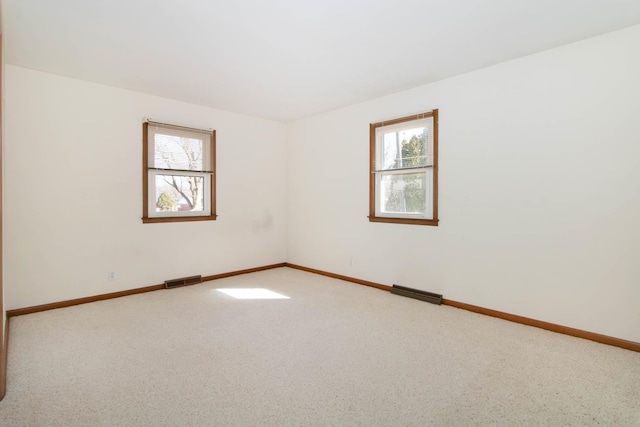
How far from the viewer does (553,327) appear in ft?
9.56

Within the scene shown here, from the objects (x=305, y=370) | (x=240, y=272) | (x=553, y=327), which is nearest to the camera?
(x=305, y=370)

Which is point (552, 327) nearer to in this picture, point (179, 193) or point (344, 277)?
point (344, 277)

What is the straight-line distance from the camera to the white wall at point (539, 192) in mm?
2605

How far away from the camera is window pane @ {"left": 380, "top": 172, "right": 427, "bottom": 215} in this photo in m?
3.91

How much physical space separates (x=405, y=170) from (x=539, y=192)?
145 cm

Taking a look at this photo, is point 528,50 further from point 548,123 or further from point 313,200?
point 313,200

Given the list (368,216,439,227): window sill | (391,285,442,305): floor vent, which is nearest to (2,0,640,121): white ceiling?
(368,216,439,227): window sill

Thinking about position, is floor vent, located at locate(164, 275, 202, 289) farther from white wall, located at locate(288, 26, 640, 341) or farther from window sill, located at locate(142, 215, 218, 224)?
white wall, located at locate(288, 26, 640, 341)

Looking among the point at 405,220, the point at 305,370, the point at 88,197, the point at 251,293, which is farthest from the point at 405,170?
the point at 88,197

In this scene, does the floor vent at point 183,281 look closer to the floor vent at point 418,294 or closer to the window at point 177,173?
the window at point 177,173

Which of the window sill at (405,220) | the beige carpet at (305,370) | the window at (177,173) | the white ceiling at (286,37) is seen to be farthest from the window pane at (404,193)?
the window at (177,173)

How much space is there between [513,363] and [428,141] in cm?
244

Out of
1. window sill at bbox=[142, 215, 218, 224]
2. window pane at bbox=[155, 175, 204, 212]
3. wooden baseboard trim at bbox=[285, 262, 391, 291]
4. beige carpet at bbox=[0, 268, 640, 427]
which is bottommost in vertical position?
beige carpet at bbox=[0, 268, 640, 427]

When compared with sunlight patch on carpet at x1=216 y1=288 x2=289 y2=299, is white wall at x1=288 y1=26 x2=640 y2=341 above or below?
above
